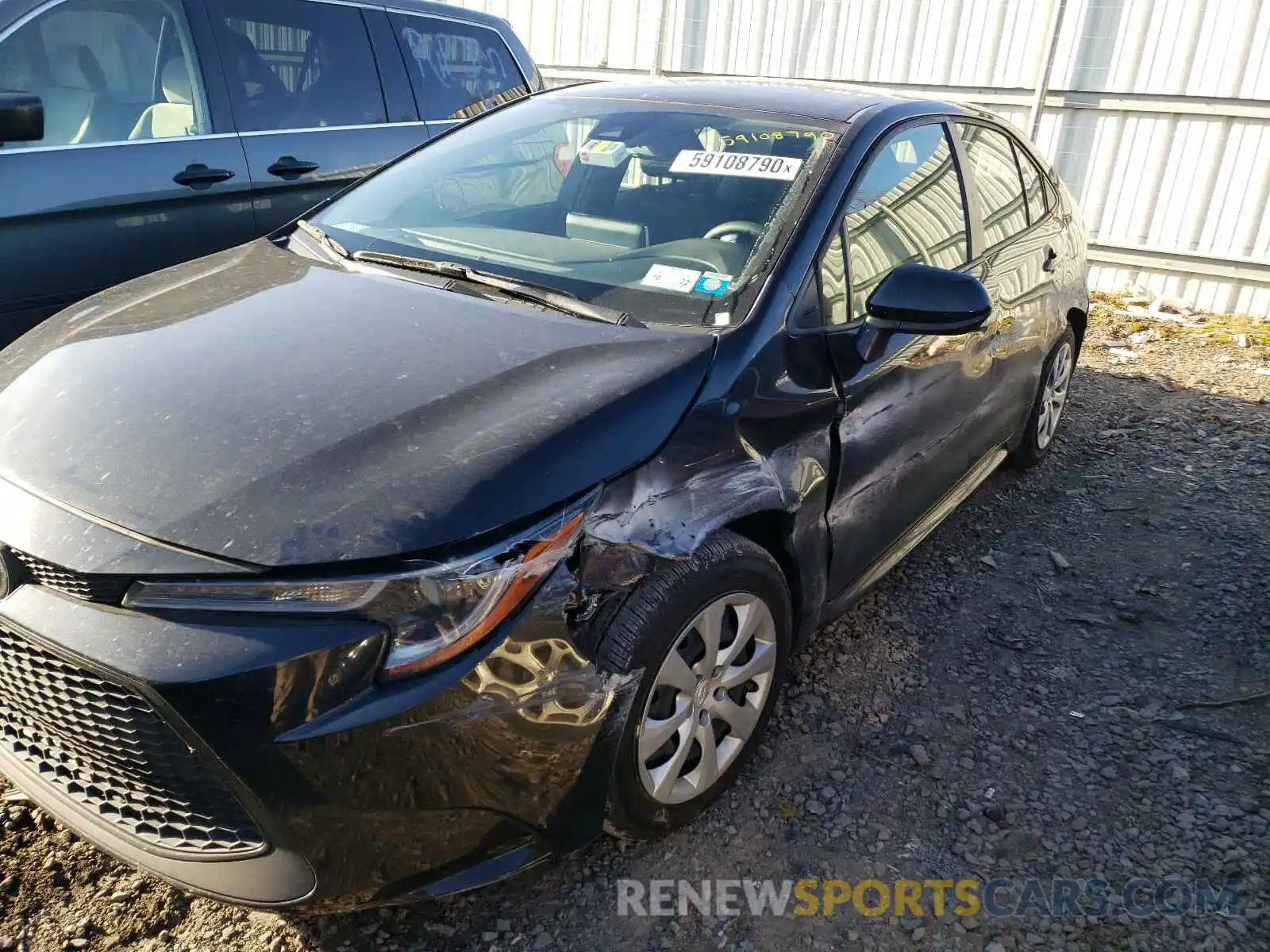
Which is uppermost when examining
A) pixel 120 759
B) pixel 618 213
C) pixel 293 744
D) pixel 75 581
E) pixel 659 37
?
pixel 659 37

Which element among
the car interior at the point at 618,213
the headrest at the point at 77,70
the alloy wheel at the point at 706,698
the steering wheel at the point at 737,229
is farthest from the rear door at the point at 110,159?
the alloy wheel at the point at 706,698

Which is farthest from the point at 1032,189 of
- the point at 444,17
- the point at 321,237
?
the point at 444,17

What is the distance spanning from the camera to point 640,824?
7.14 feet

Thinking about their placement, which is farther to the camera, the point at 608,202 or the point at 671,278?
the point at 608,202

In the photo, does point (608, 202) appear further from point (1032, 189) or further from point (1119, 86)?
point (1119, 86)

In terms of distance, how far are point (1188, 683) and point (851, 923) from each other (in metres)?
1.59

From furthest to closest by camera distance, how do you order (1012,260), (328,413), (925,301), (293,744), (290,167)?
(290,167) → (1012,260) → (925,301) → (328,413) → (293,744)

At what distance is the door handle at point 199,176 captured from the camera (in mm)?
3859

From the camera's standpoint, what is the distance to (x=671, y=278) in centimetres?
250

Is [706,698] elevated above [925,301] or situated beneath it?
situated beneath

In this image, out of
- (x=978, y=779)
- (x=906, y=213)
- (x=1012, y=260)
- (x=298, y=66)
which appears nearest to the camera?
(x=978, y=779)

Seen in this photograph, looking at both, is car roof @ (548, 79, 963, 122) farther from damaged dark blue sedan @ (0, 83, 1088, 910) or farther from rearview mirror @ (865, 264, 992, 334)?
rearview mirror @ (865, 264, 992, 334)

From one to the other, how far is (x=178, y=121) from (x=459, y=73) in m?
1.64

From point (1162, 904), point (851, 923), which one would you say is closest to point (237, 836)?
point (851, 923)
